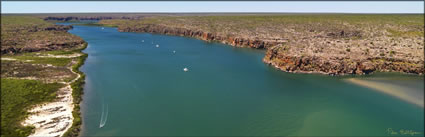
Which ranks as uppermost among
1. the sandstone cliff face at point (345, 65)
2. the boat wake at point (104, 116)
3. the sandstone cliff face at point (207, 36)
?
Answer: the sandstone cliff face at point (207, 36)

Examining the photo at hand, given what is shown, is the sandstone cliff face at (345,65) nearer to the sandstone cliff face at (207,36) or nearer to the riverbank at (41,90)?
the sandstone cliff face at (207,36)

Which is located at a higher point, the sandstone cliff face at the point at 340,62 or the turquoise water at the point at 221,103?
the sandstone cliff face at the point at 340,62

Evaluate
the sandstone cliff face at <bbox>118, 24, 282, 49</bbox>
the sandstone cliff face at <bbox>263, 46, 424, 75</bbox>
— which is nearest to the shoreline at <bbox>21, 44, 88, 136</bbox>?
the sandstone cliff face at <bbox>263, 46, 424, 75</bbox>

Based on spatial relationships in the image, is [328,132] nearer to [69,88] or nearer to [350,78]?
[350,78]

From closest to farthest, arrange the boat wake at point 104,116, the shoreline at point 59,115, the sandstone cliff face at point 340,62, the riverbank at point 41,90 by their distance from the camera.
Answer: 1. the shoreline at point 59,115
2. the riverbank at point 41,90
3. the boat wake at point 104,116
4. the sandstone cliff face at point 340,62

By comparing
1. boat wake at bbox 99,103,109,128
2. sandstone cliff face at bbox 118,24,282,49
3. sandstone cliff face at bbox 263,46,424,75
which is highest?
sandstone cliff face at bbox 118,24,282,49

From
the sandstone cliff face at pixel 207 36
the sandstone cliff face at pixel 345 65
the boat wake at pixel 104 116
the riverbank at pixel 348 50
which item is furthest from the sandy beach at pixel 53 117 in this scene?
the sandstone cliff face at pixel 207 36

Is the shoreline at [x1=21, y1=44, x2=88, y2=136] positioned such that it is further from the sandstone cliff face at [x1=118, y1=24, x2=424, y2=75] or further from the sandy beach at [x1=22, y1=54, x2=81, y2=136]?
the sandstone cliff face at [x1=118, y1=24, x2=424, y2=75]

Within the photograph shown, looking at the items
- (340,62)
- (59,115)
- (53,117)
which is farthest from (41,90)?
(340,62)
